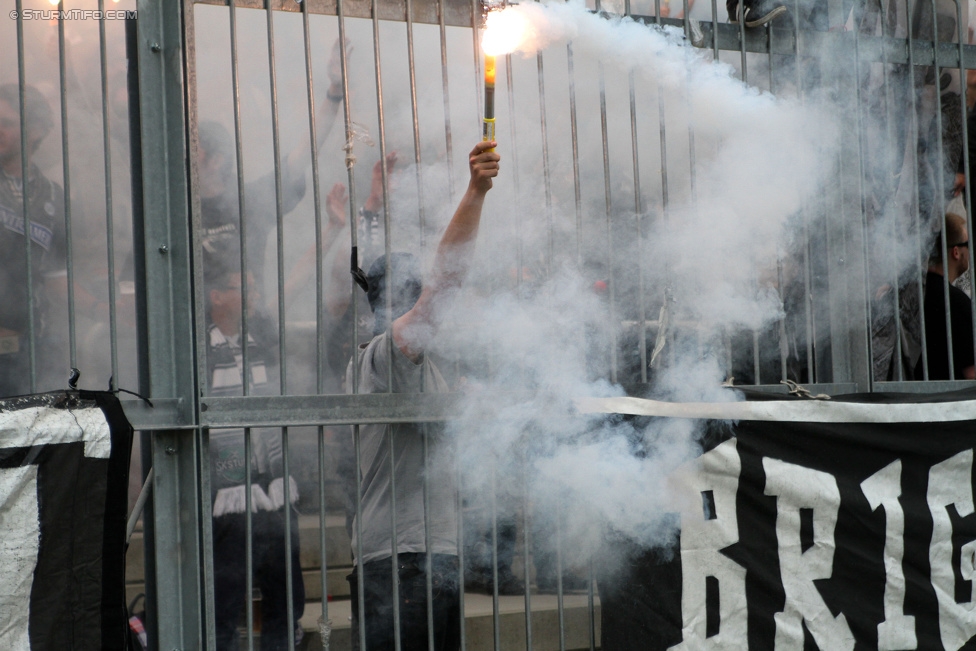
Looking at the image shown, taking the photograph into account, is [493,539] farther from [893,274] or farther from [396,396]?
[893,274]

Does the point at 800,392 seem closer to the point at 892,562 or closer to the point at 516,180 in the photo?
the point at 892,562

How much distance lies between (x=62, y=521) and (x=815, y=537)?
2.20 metres

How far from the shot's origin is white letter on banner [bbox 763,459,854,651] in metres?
2.75

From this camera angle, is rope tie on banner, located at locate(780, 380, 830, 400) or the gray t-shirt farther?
rope tie on banner, located at locate(780, 380, 830, 400)

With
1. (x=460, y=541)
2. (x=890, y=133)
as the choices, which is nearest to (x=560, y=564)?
(x=460, y=541)

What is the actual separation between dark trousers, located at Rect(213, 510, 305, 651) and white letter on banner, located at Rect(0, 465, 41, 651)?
119cm

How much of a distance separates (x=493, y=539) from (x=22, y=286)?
1.65 metres

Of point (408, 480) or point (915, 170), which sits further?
point (915, 170)

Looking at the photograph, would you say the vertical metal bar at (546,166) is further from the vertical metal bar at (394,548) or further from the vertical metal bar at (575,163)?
the vertical metal bar at (394,548)

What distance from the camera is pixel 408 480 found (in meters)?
2.81

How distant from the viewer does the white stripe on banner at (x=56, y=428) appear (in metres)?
2.29

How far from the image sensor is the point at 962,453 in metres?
2.99

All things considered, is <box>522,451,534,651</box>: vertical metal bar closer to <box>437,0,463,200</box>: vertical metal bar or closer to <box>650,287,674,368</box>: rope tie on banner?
<box>650,287,674,368</box>: rope tie on banner

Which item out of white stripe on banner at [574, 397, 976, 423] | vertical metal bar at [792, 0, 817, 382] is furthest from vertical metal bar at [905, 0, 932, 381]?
vertical metal bar at [792, 0, 817, 382]
